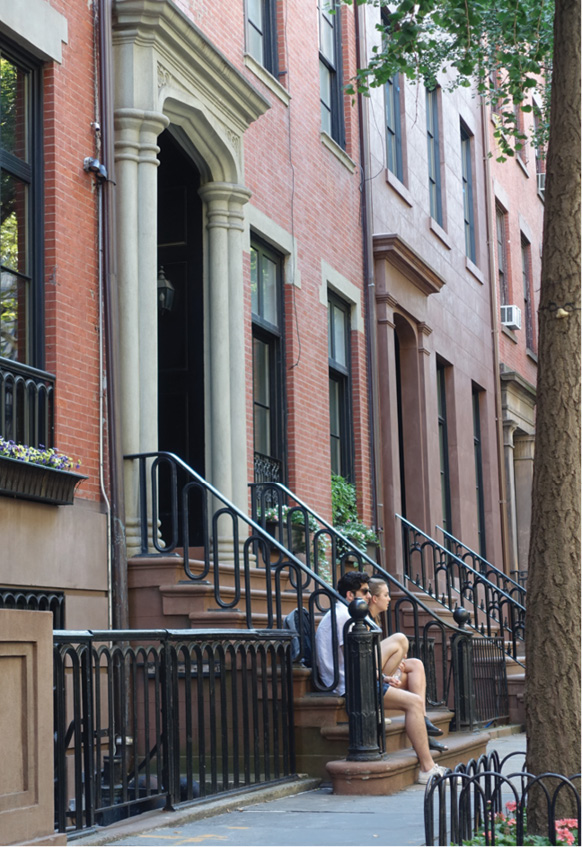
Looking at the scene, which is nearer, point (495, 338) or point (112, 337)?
point (112, 337)

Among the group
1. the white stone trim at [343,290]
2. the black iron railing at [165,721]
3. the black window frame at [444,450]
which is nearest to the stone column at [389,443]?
the white stone trim at [343,290]

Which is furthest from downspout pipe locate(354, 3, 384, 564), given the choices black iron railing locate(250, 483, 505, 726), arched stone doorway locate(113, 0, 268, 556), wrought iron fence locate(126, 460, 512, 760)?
arched stone doorway locate(113, 0, 268, 556)

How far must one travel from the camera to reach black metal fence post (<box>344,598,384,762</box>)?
8.57 meters

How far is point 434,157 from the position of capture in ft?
65.7

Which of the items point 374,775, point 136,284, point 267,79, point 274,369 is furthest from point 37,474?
point 267,79

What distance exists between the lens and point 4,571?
26.3ft

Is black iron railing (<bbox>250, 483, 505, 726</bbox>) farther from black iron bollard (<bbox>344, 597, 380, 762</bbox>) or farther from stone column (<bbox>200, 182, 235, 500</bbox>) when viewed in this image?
black iron bollard (<bbox>344, 597, 380, 762</bbox>)

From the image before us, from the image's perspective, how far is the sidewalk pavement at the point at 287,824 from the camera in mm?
6504

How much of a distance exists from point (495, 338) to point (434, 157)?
12.2ft

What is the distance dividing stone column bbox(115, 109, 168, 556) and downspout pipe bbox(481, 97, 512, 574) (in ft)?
41.5

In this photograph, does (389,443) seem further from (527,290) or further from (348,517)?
(527,290)

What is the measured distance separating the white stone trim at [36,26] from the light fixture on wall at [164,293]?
3033 millimetres

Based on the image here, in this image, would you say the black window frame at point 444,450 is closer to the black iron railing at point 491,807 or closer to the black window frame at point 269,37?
the black window frame at point 269,37

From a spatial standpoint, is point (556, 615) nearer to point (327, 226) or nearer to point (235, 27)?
point (235, 27)
